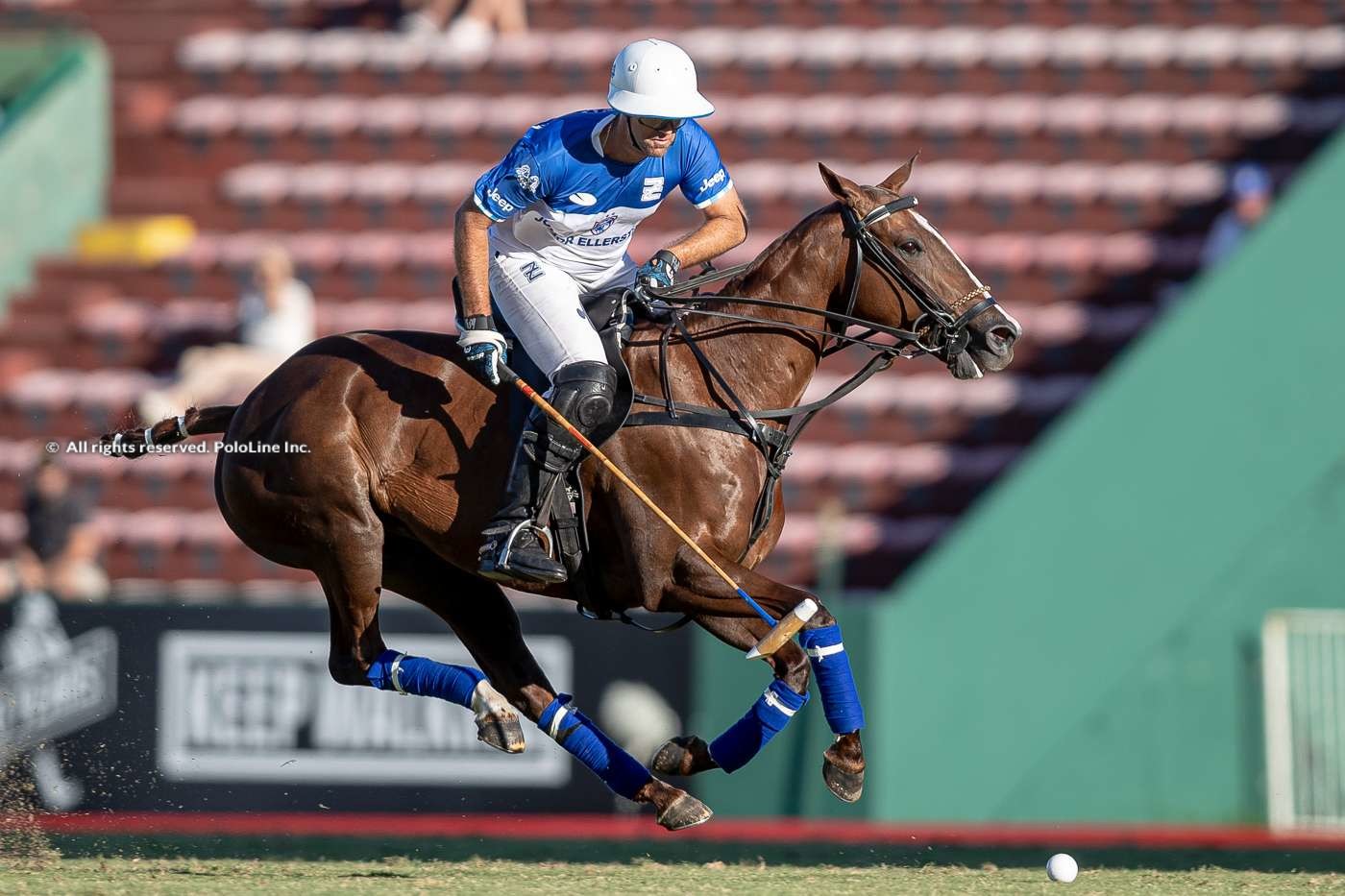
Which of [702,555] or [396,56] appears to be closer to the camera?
[702,555]

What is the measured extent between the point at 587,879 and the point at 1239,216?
730 cm

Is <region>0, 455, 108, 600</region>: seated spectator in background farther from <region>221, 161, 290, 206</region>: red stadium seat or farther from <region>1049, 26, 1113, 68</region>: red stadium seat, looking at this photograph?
<region>1049, 26, 1113, 68</region>: red stadium seat

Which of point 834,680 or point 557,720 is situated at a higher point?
point 834,680

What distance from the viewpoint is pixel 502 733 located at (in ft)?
22.0

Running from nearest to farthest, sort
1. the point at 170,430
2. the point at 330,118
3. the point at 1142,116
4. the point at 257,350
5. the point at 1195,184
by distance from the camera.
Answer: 1. the point at 170,430
2. the point at 257,350
3. the point at 1195,184
4. the point at 1142,116
5. the point at 330,118

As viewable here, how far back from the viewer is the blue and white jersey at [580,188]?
21.8ft

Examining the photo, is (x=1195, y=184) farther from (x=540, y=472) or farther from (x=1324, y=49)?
(x=540, y=472)

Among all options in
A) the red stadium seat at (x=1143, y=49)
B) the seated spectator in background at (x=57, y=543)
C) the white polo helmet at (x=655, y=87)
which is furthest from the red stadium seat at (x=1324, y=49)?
the seated spectator in background at (x=57, y=543)

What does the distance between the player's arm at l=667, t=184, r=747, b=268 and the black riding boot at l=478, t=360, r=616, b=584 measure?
58 cm

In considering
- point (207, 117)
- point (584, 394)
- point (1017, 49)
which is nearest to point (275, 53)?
point (207, 117)

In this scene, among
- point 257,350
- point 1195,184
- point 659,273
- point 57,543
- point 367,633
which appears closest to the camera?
point 659,273

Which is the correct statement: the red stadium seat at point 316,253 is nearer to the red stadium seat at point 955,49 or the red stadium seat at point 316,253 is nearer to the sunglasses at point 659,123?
the red stadium seat at point 955,49

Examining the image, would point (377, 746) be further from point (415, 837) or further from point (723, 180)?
point (723, 180)

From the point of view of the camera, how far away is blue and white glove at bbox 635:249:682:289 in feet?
22.0
